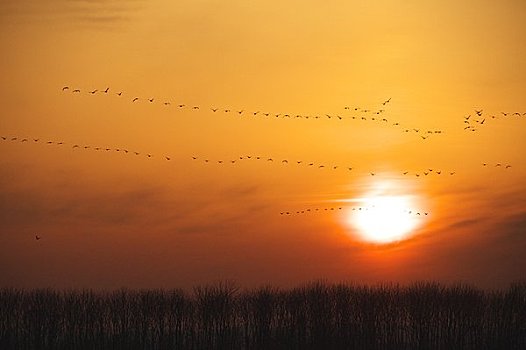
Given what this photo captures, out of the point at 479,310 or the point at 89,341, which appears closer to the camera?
the point at 89,341

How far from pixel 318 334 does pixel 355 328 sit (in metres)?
2.45

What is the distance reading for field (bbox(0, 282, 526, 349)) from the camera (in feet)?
221

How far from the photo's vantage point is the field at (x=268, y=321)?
67.4 meters

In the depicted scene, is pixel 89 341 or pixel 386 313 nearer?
pixel 89 341

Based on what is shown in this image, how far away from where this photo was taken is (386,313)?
7138cm

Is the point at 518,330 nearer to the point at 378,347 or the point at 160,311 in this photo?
the point at 378,347

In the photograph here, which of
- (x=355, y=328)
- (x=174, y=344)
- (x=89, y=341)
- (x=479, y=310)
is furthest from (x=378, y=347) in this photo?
(x=89, y=341)

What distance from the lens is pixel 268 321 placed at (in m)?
70.7

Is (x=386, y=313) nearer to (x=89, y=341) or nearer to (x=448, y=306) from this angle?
(x=448, y=306)

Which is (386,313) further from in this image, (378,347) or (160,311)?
(160,311)

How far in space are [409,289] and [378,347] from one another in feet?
21.5

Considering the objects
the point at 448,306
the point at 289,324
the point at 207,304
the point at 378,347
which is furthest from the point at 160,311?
the point at 448,306

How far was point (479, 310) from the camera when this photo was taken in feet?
233

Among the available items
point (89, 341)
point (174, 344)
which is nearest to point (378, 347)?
point (174, 344)
